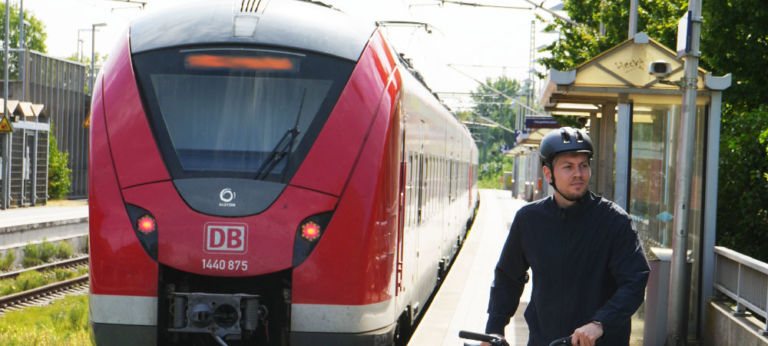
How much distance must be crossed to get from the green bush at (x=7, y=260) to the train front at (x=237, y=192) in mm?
15958

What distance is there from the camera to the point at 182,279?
24.6 feet

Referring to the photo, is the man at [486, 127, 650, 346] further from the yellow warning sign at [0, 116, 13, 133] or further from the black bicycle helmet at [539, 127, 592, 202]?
the yellow warning sign at [0, 116, 13, 133]

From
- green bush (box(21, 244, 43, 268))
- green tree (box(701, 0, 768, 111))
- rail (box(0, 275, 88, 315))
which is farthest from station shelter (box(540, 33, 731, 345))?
green bush (box(21, 244, 43, 268))

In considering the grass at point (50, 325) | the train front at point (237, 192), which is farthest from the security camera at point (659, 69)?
the grass at point (50, 325)

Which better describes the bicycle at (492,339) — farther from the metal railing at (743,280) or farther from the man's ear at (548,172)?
the metal railing at (743,280)

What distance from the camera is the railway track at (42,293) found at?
17.7 metres

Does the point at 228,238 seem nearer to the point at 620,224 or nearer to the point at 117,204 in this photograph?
the point at 117,204

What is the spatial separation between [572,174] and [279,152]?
3.55 meters

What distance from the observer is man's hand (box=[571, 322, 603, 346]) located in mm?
4094

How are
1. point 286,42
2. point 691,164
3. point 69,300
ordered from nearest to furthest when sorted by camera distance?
point 286,42
point 691,164
point 69,300

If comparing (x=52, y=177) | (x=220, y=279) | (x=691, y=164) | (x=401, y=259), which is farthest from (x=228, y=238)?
(x=52, y=177)

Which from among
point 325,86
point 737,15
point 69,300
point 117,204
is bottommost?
point 69,300

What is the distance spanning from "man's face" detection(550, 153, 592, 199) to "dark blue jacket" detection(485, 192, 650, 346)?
58mm

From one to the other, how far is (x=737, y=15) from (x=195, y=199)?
305 inches
